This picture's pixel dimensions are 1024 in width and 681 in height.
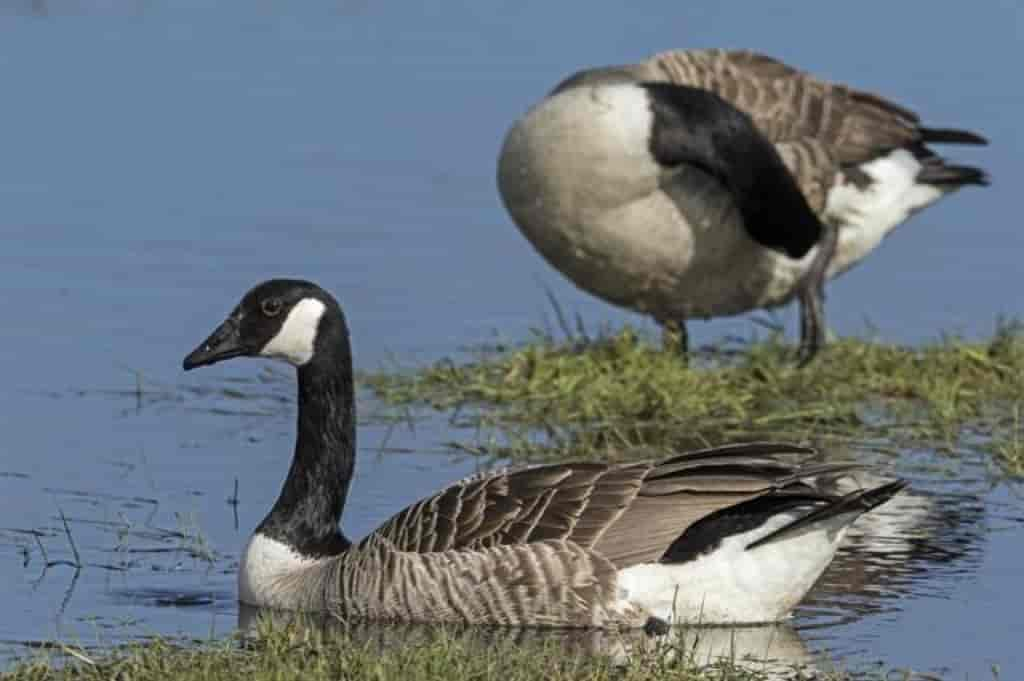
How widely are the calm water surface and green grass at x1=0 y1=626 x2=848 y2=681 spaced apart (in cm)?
49

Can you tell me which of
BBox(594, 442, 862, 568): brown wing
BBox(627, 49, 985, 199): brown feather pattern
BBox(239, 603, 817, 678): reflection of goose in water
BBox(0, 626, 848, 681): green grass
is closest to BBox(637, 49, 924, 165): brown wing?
BBox(627, 49, 985, 199): brown feather pattern

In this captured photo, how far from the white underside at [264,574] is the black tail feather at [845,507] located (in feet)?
4.56

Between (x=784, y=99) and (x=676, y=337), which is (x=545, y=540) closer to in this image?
(x=676, y=337)

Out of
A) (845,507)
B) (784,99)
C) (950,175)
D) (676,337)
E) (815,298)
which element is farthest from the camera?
(950,175)

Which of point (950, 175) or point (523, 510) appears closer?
point (523, 510)

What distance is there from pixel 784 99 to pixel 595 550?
4773mm

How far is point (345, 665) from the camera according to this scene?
644cm

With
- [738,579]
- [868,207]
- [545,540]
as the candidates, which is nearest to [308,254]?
[868,207]

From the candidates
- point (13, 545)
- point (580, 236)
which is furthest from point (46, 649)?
point (580, 236)

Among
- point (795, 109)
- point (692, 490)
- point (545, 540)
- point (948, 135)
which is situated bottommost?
point (545, 540)

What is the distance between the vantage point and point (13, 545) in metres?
8.24

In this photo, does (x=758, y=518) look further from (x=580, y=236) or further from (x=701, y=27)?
(x=701, y=27)

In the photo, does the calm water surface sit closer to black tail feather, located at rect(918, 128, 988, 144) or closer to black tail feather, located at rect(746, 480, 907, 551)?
black tail feather, located at rect(746, 480, 907, 551)

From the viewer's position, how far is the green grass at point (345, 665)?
642 centimetres
